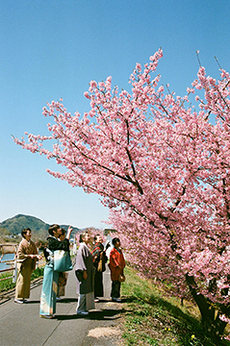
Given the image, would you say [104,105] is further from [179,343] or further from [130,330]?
[179,343]

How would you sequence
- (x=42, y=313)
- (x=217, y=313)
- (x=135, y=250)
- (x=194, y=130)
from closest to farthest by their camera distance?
(x=42, y=313) → (x=194, y=130) → (x=217, y=313) → (x=135, y=250)

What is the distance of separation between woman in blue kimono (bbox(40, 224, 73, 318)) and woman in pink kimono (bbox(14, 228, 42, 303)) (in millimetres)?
1195

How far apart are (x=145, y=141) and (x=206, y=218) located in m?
2.46

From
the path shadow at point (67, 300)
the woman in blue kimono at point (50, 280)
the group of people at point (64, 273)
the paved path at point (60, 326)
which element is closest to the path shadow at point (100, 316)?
the paved path at point (60, 326)

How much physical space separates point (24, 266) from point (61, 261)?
74.8 inches

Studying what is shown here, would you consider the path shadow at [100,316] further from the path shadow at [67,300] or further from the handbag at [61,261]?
the path shadow at [67,300]

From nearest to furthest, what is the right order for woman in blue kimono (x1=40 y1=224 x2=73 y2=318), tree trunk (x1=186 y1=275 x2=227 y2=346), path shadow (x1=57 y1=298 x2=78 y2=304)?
woman in blue kimono (x1=40 y1=224 x2=73 y2=318)
tree trunk (x1=186 y1=275 x2=227 y2=346)
path shadow (x1=57 y1=298 x2=78 y2=304)

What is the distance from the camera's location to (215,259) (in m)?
5.12

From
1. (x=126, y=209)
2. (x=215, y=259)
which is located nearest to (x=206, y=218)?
(x=215, y=259)

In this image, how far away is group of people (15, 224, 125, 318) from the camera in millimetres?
5145

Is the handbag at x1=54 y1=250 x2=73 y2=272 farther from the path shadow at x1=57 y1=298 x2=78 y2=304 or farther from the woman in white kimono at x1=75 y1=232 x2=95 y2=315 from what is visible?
the path shadow at x1=57 y1=298 x2=78 y2=304

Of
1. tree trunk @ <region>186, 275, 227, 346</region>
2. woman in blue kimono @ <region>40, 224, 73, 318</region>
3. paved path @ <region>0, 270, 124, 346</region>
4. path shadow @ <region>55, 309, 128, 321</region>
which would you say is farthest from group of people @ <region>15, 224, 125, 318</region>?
tree trunk @ <region>186, 275, 227, 346</region>

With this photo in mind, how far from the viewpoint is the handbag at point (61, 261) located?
5148 mm

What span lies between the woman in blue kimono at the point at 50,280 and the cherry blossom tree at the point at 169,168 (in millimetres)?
1812
